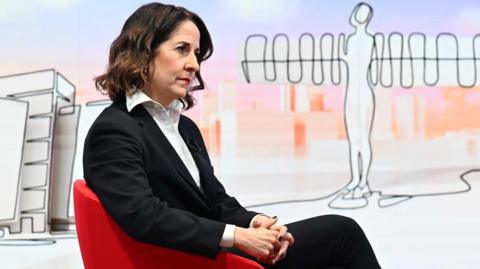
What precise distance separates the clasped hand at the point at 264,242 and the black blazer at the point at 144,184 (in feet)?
0.20

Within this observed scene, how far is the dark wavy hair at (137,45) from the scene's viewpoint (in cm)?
147

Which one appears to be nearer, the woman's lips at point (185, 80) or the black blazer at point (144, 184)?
the black blazer at point (144, 184)

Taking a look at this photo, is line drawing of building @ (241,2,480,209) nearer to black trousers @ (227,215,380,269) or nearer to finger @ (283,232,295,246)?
black trousers @ (227,215,380,269)

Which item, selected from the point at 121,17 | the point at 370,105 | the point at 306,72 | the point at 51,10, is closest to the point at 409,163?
the point at 370,105

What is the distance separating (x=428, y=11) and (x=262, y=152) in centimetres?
129

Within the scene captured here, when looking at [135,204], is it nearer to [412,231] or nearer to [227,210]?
[227,210]

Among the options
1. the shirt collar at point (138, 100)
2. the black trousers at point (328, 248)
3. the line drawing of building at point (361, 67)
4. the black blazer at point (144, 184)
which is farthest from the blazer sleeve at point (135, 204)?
the line drawing of building at point (361, 67)

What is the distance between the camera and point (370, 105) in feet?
11.1

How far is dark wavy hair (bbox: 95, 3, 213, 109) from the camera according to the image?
57.8 inches

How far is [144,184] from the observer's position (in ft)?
4.28

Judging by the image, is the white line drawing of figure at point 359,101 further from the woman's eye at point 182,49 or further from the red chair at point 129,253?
the red chair at point 129,253

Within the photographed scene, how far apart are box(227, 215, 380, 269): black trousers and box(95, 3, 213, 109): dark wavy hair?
522mm

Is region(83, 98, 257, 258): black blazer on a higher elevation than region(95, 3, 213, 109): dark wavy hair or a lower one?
lower

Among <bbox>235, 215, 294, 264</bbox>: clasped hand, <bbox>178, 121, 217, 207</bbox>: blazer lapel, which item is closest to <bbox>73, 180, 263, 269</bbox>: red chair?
<bbox>235, 215, 294, 264</bbox>: clasped hand
